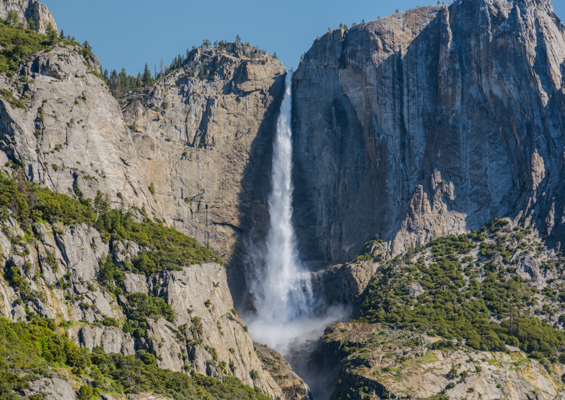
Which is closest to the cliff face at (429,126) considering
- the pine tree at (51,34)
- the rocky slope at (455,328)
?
the rocky slope at (455,328)

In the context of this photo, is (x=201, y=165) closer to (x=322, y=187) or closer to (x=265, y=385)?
(x=322, y=187)

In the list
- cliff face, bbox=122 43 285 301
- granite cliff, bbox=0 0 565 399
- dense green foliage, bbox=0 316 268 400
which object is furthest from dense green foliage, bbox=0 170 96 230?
cliff face, bbox=122 43 285 301

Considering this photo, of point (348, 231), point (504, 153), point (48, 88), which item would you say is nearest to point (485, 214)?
point (504, 153)

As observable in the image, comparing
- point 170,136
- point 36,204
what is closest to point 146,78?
point 170,136

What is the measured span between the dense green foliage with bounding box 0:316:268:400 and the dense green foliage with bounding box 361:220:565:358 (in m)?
28.4

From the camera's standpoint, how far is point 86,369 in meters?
68.3

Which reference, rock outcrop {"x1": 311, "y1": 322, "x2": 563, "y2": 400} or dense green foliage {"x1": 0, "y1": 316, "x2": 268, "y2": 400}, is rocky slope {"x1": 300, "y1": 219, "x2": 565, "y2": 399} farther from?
dense green foliage {"x1": 0, "y1": 316, "x2": 268, "y2": 400}

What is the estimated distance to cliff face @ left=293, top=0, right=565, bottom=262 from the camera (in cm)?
11356

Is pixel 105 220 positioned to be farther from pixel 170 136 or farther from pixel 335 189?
pixel 335 189

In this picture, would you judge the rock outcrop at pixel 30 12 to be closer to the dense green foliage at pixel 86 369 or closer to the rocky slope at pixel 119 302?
the rocky slope at pixel 119 302

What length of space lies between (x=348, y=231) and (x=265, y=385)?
36980 mm

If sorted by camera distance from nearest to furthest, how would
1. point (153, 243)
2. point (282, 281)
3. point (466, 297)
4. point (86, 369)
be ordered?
point (86, 369)
point (153, 243)
point (466, 297)
point (282, 281)

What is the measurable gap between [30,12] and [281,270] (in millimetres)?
63879

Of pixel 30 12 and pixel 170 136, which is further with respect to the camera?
pixel 30 12
